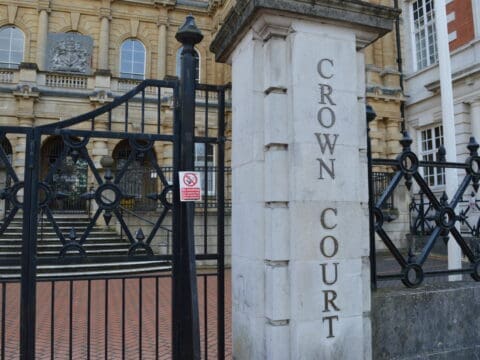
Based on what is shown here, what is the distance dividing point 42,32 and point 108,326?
22405mm

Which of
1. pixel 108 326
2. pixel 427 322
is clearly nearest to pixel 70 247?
pixel 427 322

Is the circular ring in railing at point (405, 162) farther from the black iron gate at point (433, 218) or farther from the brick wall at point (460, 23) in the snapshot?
the brick wall at point (460, 23)

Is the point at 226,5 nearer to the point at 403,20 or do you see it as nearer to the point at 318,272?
the point at 403,20

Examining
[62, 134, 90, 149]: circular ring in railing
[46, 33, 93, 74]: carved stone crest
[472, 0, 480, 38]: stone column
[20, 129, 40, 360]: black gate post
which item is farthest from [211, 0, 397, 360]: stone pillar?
[46, 33, 93, 74]: carved stone crest

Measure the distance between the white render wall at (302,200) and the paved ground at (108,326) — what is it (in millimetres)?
874

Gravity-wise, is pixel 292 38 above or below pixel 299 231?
above

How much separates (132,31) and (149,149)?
81.7 feet

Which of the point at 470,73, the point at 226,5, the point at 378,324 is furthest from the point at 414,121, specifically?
the point at 378,324

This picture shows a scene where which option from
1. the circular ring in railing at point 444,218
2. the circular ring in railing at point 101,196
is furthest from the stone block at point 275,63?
the circular ring in railing at point 444,218

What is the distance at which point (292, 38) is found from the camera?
324 cm

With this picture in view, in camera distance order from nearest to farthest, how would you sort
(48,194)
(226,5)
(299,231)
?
(299,231) < (48,194) < (226,5)

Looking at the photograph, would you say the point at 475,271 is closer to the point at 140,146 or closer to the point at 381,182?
the point at 140,146

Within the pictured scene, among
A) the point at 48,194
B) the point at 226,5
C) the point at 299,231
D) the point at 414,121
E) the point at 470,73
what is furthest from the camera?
the point at 226,5

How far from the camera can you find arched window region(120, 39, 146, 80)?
1028 inches
